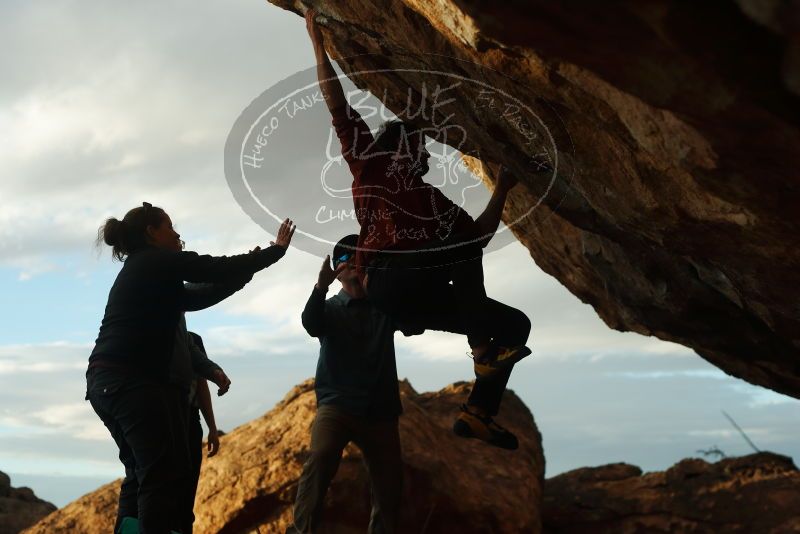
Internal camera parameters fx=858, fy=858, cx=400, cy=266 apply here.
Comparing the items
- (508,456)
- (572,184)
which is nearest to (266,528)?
(508,456)

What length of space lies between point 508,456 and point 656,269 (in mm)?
2913

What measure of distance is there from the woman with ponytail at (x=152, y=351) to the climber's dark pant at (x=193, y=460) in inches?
15.0

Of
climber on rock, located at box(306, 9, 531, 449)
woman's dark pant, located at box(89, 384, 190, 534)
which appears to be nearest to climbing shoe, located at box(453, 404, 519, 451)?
climber on rock, located at box(306, 9, 531, 449)

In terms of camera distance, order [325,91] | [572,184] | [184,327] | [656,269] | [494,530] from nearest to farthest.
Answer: [325,91], [572,184], [184,327], [656,269], [494,530]

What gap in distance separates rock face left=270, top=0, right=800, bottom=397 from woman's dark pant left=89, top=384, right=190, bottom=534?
2851 mm

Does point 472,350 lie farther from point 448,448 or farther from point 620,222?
point 448,448

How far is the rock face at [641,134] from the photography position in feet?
10.5

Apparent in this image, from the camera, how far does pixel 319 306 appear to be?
6879 millimetres

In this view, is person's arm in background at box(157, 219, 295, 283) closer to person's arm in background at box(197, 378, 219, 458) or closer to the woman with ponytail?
the woman with ponytail

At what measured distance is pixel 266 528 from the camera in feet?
26.0

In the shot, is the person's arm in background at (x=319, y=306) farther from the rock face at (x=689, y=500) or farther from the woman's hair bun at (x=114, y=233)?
the rock face at (x=689, y=500)

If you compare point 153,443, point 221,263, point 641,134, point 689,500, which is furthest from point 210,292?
point 689,500

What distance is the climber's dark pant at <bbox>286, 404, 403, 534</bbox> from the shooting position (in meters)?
6.76

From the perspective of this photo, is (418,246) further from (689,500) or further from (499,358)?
(689,500)
